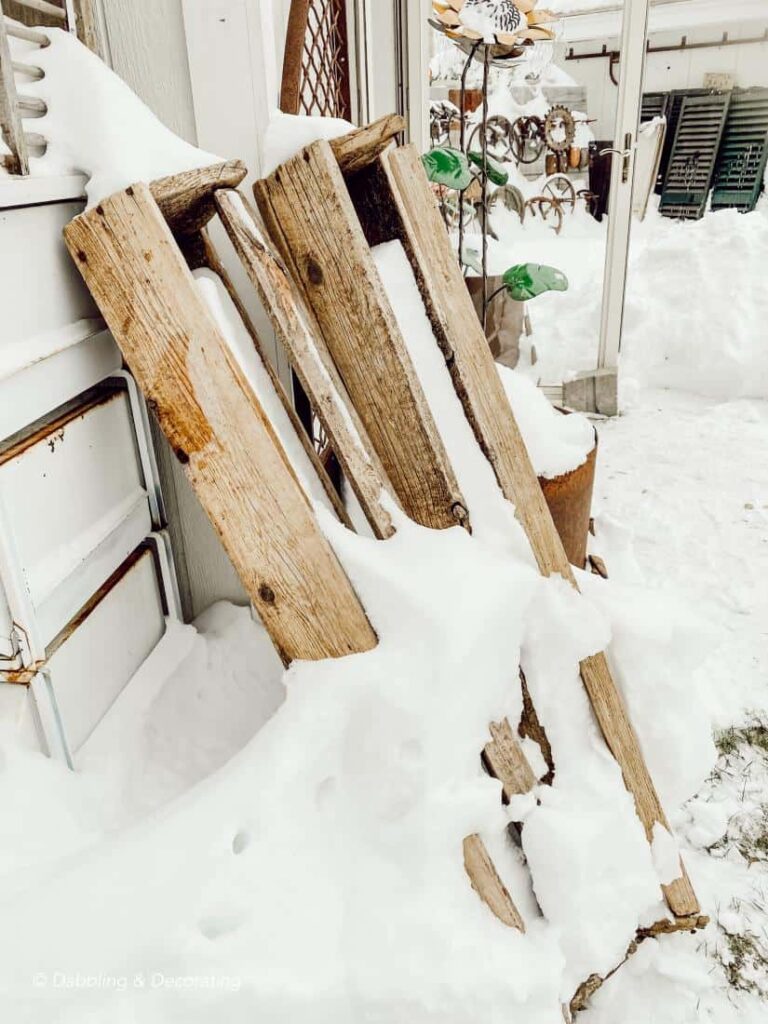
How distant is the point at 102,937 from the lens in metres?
0.91

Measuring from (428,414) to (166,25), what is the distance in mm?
908

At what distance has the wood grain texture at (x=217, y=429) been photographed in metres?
1.15

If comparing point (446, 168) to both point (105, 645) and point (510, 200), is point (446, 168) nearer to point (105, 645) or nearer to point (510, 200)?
point (105, 645)

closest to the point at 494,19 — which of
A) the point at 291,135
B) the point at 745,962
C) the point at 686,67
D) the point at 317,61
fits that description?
the point at 317,61

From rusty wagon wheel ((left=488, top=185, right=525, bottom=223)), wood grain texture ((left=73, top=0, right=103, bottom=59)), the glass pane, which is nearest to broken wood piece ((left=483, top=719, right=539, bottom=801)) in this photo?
wood grain texture ((left=73, top=0, right=103, bottom=59))

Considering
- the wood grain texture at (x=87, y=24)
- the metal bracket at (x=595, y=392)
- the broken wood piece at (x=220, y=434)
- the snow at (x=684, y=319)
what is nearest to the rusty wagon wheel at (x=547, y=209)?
the snow at (x=684, y=319)

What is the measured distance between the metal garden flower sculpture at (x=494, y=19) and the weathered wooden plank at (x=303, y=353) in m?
1.83

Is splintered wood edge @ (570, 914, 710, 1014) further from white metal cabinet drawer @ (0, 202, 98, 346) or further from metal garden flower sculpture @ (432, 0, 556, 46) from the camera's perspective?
metal garden flower sculpture @ (432, 0, 556, 46)

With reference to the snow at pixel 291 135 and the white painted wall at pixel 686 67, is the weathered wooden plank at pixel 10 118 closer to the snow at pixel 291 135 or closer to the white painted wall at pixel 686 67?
the snow at pixel 291 135

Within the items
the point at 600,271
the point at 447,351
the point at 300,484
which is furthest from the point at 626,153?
the point at 300,484

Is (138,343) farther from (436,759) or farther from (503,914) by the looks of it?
(503,914)

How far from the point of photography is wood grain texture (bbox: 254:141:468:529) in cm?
131

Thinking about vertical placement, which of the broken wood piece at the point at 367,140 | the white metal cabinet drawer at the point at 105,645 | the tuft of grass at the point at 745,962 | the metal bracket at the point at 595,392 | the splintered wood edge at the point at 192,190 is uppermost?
the broken wood piece at the point at 367,140

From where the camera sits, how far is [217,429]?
3.81 feet
